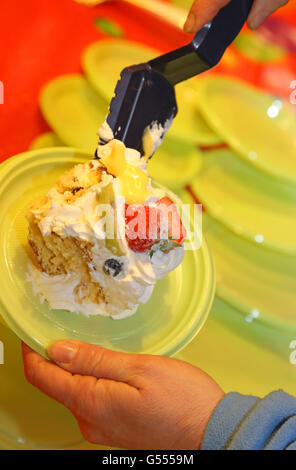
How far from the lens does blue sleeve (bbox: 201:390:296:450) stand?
2.58 feet

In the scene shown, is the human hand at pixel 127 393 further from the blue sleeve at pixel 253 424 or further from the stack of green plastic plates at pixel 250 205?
the stack of green plastic plates at pixel 250 205

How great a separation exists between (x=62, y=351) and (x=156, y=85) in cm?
60

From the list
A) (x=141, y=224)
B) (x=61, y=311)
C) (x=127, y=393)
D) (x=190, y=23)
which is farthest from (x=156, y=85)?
(x=127, y=393)

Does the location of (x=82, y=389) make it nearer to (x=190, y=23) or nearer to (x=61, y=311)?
(x=61, y=311)

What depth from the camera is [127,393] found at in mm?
858

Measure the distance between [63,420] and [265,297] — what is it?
0.70m

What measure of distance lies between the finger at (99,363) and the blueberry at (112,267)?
149 millimetres

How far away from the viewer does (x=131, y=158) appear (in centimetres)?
94

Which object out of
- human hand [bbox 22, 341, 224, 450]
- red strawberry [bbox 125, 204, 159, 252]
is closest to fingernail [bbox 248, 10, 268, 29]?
red strawberry [bbox 125, 204, 159, 252]

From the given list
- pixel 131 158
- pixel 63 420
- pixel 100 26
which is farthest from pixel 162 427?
pixel 100 26

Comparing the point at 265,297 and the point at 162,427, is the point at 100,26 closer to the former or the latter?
the point at 265,297

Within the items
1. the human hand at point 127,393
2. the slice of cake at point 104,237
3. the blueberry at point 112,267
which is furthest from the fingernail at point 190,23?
the human hand at point 127,393

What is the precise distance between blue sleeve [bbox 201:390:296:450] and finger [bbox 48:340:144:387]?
6.8 inches

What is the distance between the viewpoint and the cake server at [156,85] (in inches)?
37.5
